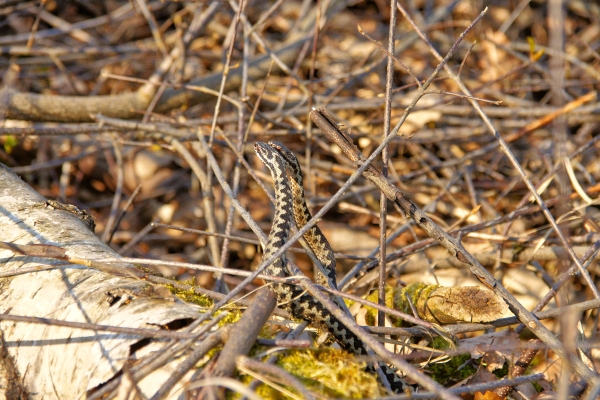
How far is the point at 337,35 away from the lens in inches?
396

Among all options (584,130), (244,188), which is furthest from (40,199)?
(584,130)

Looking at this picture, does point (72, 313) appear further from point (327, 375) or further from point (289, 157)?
point (289, 157)

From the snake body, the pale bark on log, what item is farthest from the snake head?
the pale bark on log

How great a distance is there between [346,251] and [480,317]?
12.3ft

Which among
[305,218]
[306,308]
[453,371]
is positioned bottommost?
[453,371]

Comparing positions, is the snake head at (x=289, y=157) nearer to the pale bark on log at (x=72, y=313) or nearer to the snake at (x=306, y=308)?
the snake at (x=306, y=308)

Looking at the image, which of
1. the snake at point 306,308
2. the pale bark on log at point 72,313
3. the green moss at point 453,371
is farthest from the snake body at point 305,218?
the pale bark on log at point 72,313

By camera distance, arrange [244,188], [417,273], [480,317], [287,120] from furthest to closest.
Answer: [244,188]
[287,120]
[417,273]
[480,317]

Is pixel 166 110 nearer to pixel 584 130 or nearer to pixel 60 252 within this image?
pixel 60 252

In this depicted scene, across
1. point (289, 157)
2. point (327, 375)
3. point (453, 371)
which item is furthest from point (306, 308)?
point (289, 157)

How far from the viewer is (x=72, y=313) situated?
3.12m

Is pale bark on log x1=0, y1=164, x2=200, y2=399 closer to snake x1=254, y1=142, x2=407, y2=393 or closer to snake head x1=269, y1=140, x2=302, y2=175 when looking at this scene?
snake x1=254, y1=142, x2=407, y2=393

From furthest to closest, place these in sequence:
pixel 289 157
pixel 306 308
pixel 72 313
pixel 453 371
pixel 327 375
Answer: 1. pixel 289 157
2. pixel 453 371
3. pixel 306 308
4. pixel 72 313
5. pixel 327 375

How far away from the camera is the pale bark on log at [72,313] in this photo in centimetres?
280
